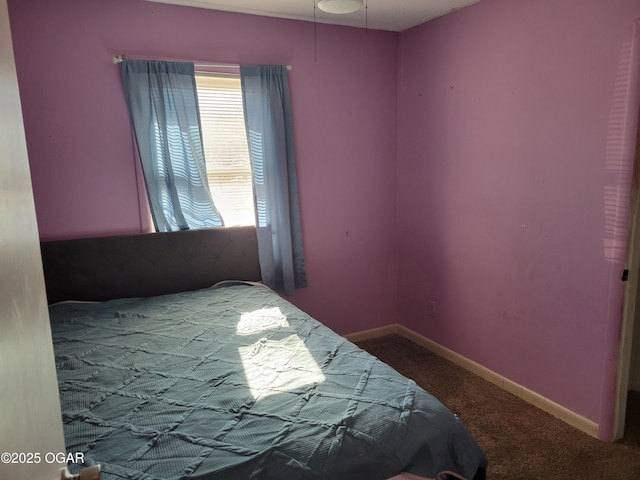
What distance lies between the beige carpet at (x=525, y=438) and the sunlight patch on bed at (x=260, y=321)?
1158 mm

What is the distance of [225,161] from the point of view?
316 cm

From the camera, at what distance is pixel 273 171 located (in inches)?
127

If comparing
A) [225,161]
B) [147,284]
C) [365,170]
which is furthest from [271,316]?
[365,170]

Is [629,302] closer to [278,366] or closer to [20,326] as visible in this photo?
[278,366]

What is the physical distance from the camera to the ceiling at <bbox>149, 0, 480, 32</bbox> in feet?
9.33

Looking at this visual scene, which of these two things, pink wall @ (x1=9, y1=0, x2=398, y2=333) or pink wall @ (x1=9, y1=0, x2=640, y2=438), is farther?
pink wall @ (x1=9, y1=0, x2=398, y2=333)

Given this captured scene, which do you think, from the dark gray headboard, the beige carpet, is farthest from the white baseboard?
the dark gray headboard

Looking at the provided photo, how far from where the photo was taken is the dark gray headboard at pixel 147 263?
2811mm

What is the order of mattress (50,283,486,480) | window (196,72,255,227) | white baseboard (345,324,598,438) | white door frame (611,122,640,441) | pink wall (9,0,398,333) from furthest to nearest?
1. window (196,72,255,227)
2. pink wall (9,0,398,333)
3. white baseboard (345,324,598,438)
4. white door frame (611,122,640,441)
5. mattress (50,283,486,480)

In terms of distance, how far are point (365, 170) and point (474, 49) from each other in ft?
3.87

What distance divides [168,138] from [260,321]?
136cm

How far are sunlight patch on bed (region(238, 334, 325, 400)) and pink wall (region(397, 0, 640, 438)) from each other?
149 centimetres

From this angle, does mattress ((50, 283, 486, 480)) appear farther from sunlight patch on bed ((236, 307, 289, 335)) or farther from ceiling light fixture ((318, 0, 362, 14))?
ceiling light fixture ((318, 0, 362, 14))

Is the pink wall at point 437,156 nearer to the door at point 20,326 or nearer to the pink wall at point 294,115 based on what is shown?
the pink wall at point 294,115
